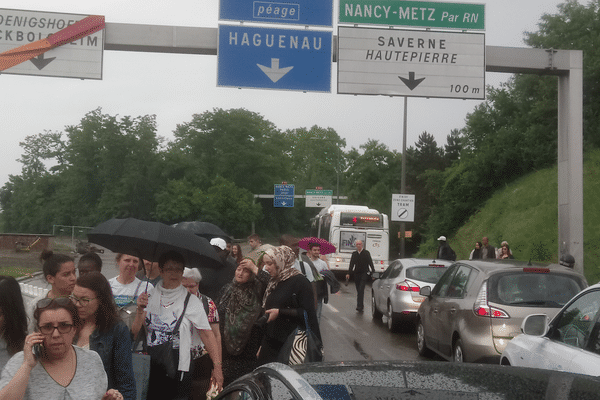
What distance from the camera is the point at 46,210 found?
7506cm

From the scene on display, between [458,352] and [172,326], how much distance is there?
4685 mm

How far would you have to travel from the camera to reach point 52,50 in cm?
1392

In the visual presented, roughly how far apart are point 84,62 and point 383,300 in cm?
750

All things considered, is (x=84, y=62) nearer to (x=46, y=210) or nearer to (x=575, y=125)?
(x=575, y=125)

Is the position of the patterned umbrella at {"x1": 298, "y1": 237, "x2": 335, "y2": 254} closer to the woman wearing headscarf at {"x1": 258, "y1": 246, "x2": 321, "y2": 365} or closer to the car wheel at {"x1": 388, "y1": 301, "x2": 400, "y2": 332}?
the car wheel at {"x1": 388, "y1": 301, "x2": 400, "y2": 332}

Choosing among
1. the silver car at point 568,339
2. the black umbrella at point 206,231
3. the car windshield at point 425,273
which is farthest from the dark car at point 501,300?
the car windshield at point 425,273

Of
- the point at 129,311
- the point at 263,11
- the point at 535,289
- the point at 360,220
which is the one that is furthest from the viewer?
the point at 360,220

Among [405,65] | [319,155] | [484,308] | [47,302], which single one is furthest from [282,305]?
[319,155]

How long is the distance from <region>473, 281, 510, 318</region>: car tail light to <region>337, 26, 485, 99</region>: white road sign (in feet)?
21.3

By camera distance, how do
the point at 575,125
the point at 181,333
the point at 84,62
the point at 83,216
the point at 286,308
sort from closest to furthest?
the point at 181,333
the point at 286,308
the point at 84,62
the point at 575,125
the point at 83,216

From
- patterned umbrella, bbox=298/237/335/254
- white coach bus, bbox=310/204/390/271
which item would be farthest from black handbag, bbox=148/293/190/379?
white coach bus, bbox=310/204/390/271

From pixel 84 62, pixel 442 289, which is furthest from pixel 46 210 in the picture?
pixel 442 289

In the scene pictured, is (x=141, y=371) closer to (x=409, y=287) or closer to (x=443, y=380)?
(x=443, y=380)

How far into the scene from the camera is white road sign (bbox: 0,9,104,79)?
45.4 feet
